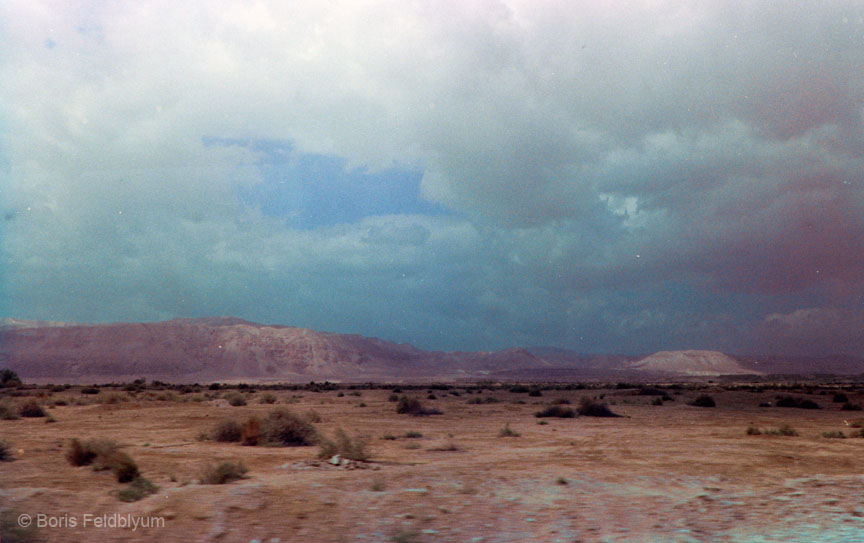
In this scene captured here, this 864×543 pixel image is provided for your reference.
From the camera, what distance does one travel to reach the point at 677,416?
36.6 meters

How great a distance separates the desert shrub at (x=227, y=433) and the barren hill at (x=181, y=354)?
355 ft

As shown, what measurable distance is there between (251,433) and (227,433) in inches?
52.0

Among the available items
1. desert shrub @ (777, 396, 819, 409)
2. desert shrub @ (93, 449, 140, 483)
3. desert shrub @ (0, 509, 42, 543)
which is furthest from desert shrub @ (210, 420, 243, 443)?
desert shrub @ (777, 396, 819, 409)

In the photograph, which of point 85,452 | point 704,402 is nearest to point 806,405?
point 704,402

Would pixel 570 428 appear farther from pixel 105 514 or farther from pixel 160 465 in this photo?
pixel 105 514

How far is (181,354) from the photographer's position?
142750mm

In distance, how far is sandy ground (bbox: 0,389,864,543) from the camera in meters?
9.45

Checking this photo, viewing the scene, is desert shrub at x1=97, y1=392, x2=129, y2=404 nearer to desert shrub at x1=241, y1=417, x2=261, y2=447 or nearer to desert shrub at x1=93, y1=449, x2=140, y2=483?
desert shrub at x1=241, y1=417, x2=261, y2=447

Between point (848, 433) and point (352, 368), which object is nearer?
point (848, 433)

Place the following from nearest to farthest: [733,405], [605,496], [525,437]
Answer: [605,496] < [525,437] < [733,405]

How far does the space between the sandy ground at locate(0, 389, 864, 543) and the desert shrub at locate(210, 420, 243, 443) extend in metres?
0.78

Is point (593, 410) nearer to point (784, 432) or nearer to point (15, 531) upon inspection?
point (784, 432)

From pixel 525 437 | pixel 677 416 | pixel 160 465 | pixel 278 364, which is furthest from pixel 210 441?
pixel 278 364

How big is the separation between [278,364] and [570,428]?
12913 centimetres
